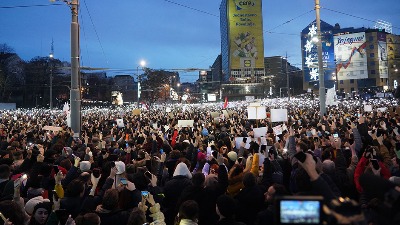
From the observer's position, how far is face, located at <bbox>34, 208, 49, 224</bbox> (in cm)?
435

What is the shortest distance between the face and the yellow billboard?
3184 inches

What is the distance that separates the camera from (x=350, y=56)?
56.1 m

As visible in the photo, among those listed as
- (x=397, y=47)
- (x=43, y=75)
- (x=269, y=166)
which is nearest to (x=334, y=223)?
(x=269, y=166)

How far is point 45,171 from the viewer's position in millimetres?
6508

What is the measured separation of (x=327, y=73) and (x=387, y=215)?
5938 cm

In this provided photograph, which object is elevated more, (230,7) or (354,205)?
(230,7)

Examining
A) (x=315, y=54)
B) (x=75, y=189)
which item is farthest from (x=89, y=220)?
(x=315, y=54)

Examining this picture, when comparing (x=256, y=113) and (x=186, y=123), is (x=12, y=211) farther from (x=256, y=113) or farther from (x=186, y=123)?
(x=186, y=123)

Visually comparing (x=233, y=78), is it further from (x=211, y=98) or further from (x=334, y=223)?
(x=334, y=223)

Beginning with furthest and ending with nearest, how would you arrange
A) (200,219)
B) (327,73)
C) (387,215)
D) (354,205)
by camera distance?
(327,73) < (200,219) < (387,215) < (354,205)

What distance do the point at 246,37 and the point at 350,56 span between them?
104ft

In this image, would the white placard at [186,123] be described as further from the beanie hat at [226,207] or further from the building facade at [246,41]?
the building facade at [246,41]

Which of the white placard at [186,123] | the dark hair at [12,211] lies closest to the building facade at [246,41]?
the white placard at [186,123]

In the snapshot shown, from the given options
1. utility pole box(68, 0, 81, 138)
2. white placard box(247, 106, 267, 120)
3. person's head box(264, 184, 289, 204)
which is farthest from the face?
white placard box(247, 106, 267, 120)
